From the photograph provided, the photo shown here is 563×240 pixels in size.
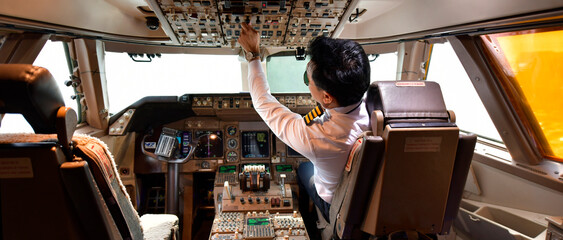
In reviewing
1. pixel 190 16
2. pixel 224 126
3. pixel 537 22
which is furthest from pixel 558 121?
pixel 224 126

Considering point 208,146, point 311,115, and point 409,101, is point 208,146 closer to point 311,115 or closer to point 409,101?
point 311,115

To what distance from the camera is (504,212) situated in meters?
2.11

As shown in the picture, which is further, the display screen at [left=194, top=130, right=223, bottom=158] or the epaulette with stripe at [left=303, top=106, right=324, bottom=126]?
the display screen at [left=194, top=130, right=223, bottom=158]

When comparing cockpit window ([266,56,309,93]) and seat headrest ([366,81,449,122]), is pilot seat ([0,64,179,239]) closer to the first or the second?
seat headrest ([366,81,449,122])

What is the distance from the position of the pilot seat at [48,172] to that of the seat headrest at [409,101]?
117cm

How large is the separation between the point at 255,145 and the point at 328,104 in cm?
186

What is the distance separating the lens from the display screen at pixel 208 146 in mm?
3209

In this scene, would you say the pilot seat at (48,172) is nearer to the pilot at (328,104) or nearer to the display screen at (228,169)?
the pilot at (328,104)

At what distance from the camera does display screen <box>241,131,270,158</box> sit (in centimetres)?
326

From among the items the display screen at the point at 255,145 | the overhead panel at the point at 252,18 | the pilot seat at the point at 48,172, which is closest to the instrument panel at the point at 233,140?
the display screen at the point at 255,145

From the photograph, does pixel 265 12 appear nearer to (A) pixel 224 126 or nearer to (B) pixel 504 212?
(A) pixel 224 126

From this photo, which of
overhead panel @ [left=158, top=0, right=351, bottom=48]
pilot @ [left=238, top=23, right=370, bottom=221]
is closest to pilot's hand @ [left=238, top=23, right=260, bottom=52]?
pilot @ [left=238, top=23, right=370, bottom=221]

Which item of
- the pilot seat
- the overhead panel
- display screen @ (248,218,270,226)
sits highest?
the overhead panel

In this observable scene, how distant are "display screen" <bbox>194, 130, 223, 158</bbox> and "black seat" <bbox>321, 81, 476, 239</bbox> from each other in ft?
6.72
